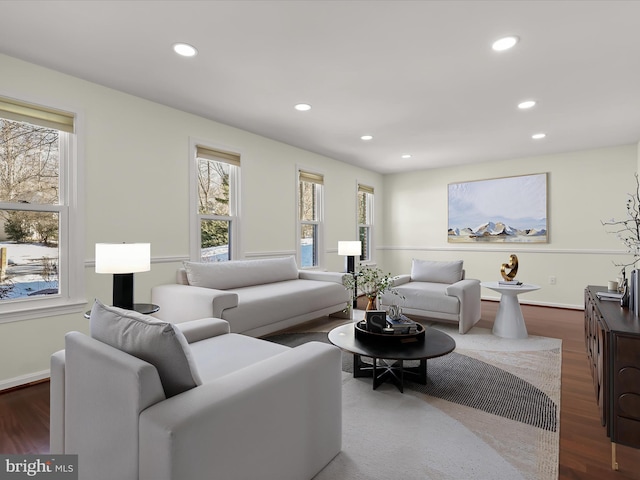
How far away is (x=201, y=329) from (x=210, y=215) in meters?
2.09

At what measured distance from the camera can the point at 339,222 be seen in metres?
5.97

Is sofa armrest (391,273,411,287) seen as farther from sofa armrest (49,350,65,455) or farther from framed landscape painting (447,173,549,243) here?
sofa armrest (49,350,65,455)

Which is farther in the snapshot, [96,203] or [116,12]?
[96,203]

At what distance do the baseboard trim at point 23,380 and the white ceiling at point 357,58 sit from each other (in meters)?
2.38

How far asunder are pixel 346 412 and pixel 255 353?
73 cm

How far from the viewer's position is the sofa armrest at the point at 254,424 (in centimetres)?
101

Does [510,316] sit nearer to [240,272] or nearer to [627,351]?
[627,351]

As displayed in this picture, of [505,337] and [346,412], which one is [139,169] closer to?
[346,412]

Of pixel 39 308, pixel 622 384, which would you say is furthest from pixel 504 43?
pixel 39 308

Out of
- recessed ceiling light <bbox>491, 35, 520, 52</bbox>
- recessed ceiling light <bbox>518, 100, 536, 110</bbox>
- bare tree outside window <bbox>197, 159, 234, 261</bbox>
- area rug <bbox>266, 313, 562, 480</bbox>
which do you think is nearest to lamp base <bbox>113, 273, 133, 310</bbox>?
bare tree outside window <bbox>197, 159, 234, 261</bbox>

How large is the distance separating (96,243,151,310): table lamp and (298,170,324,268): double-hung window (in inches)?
109

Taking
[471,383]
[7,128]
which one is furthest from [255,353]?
[7,128]

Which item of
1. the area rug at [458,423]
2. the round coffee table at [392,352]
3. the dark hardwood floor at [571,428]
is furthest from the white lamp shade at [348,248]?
the dark hardwood floor at [571,428]

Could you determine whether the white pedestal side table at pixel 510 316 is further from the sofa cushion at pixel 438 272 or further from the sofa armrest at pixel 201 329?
the sofa armrest at pixel 201 329
